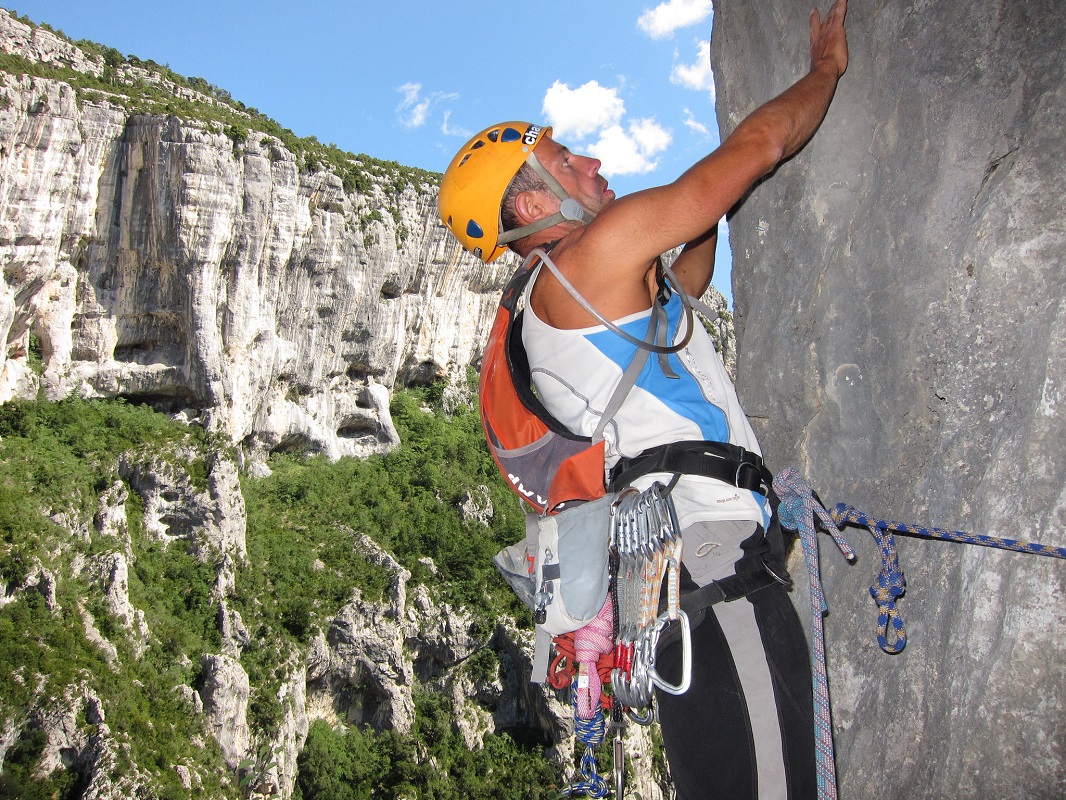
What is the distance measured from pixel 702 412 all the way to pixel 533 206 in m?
1.02

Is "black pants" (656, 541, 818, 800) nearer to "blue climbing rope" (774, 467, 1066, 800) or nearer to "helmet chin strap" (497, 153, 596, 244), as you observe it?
"blue climbing rope" (774, 467, 1066, 800)

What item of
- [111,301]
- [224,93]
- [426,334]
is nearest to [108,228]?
[111,301]

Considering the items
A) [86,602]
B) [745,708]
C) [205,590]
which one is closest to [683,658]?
[745,708]

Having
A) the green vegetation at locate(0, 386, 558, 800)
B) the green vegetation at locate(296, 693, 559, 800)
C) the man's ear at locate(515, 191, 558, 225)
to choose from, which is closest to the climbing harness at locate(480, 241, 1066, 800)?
the man's ear at locate(515, 191, 558, 225)

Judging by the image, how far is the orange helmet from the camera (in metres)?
2.70

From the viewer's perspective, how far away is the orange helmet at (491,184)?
8.85 ft

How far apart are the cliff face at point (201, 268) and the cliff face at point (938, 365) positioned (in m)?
25.3

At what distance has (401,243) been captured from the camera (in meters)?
34.1

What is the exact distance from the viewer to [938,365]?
2123 mm

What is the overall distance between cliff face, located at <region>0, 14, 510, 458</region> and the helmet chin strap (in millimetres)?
24477

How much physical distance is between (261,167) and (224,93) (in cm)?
1611

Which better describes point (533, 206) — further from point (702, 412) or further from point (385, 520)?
point (385, 520)

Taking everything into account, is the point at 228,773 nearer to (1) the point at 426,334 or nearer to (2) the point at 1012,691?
(1) the point at 426,334

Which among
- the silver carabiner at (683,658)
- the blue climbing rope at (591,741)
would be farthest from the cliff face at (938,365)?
the blue climbing rope at (591,741)
